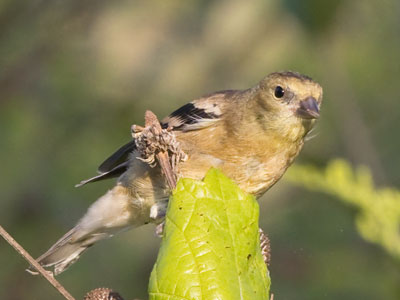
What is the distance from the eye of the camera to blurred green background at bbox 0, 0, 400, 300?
6562 mm

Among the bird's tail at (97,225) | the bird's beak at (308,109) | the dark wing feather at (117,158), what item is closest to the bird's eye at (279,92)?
the bird's beak at (308,109)

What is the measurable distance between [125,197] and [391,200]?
1819mm

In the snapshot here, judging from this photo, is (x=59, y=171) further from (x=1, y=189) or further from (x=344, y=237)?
(x=344, y=237)

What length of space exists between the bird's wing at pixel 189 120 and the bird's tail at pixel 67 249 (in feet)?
1.60

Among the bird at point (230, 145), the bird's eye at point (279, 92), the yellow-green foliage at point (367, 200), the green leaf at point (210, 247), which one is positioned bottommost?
the yellow-green foliage at point (367, 200)

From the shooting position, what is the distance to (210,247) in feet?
8.65

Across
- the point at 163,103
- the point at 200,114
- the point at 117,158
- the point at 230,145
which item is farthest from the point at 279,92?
the point at 163,103

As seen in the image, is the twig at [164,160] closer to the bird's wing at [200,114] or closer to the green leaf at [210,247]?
the green leaf at [210,247]

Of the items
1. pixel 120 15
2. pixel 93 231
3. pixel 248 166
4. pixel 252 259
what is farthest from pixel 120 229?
pixel 120 15

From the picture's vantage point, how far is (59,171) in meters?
7.32

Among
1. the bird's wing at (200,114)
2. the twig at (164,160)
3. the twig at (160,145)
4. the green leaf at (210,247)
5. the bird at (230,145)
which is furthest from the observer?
the bird's wing at (200,114)

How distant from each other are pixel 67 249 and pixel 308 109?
2.02 m

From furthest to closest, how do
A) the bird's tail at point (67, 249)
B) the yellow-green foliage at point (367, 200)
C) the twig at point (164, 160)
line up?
1. the bird's tail at point (67, 249)
2. the yellow-green foliage at point (367, 200)
3. the twig at point (164, 160)

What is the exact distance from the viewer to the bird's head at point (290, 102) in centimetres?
466
